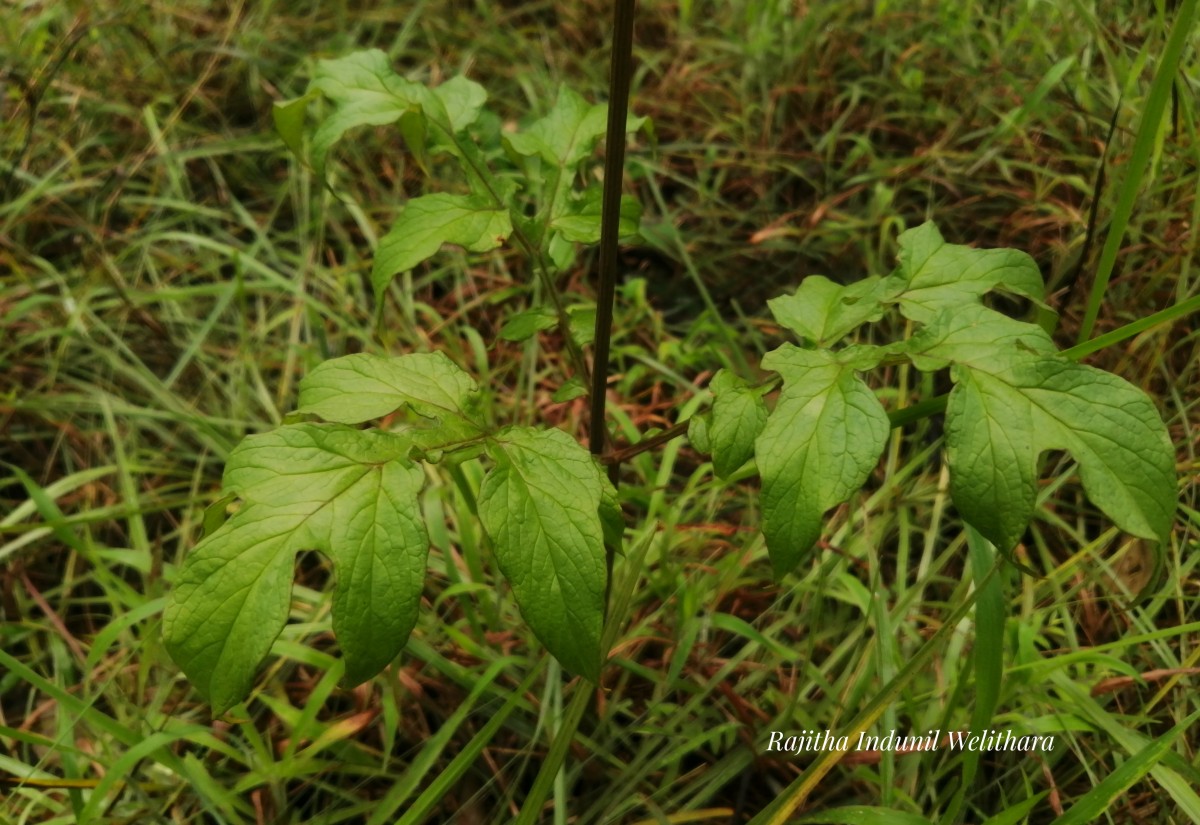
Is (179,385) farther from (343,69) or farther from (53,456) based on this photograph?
(343,69)

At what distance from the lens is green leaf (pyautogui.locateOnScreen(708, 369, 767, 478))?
1.02 m

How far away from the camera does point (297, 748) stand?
1.64 m

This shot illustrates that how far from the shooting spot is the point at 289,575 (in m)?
0.89

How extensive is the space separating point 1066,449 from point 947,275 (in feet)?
1.05

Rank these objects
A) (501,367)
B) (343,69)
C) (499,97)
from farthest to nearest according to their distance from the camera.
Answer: (499,97) < (501,367) < (343,69)

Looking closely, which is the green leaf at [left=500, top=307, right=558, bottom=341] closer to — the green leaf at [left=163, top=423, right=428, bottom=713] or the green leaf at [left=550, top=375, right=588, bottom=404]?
the green leaf at [left=550, top=375, right=588, bottom=404]

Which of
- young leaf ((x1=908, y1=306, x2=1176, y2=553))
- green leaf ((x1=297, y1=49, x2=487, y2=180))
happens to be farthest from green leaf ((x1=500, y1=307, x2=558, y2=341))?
young leaf ((x1=908, y1=306, x2=1176, y2=553))

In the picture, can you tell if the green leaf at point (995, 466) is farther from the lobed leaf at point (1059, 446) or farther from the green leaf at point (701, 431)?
the green leaf at point (701, 431)

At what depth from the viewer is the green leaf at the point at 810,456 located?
2.96ft

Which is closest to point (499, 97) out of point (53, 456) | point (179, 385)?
point (179, 385)

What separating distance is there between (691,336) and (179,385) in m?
1.23

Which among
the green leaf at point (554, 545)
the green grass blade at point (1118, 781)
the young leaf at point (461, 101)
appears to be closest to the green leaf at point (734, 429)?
the green leaf at point (554, 545)

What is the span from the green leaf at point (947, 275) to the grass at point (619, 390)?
33cm

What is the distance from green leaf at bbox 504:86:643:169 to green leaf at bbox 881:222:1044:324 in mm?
421
